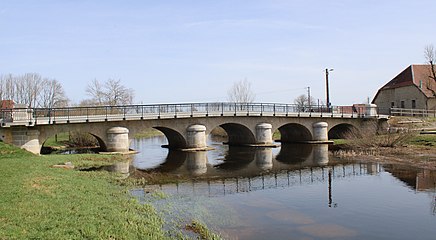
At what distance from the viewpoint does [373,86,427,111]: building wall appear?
54281 millimetres

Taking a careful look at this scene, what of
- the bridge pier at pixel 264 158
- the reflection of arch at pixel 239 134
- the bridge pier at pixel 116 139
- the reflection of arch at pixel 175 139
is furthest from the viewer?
the reflection of arch at pixel 239 134

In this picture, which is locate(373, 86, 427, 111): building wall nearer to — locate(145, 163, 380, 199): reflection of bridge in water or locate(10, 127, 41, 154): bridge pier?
locate(145, 163, 380, 199): reflection of bridge in water

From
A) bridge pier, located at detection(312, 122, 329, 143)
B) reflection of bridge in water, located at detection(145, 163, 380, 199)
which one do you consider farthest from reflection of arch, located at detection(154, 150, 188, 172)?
bridge pier, located at detection(312, 122, 329, 143)

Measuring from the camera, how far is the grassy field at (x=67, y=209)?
29.6ft

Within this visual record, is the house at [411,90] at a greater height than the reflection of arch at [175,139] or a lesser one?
greater

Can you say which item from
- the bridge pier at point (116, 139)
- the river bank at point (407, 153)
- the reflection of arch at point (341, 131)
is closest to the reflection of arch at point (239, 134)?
the river bank at point (407, 153)

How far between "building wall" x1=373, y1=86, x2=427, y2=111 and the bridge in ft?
34.6

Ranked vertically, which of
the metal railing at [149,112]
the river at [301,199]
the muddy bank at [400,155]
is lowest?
the river at [301,199]

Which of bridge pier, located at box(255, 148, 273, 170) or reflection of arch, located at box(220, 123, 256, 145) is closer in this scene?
bridge pier, located at box(255, 148, 273, 170)

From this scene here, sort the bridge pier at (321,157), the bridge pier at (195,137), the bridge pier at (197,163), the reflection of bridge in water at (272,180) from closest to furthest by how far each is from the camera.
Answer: the reflection of bridge in water at (272,180) → the bridge pier at (197,163) → the bridge pier at (321,157) → the bridge pier at (195,137)

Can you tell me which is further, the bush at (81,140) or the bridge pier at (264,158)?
the bush at (81,140)

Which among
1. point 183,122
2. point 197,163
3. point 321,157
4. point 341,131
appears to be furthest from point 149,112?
point 341,131

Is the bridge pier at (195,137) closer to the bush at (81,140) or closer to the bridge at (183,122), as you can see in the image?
the bridge at (183,122)

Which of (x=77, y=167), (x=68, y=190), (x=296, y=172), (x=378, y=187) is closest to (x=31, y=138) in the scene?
(x=77, y=167)
